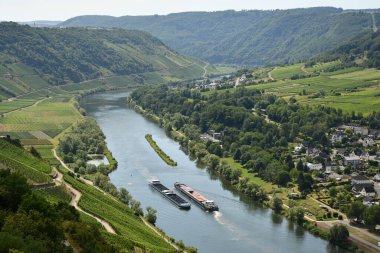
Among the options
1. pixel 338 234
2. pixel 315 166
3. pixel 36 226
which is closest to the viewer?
pixel 36 226

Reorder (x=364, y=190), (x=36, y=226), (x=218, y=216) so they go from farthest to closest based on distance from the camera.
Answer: (x=364, y=190) → (x=218, y=216) → (x=36, y=226)

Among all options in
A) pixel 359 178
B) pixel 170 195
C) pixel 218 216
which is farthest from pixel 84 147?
pixel 359 178

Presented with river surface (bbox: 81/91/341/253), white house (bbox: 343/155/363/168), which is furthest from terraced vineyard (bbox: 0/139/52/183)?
white house (bbox: 343/155/363/168)

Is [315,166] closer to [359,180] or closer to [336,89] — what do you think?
[359,180]

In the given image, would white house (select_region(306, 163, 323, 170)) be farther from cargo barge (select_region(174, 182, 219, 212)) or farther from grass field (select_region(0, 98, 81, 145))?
grass field (select_region(0, 98, 81, 145))

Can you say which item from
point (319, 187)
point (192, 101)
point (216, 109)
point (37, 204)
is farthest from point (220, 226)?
point (192, 101)

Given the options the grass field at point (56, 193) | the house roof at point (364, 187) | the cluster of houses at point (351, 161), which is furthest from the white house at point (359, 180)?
the grass field at point (56, 193)

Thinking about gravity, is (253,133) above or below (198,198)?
above

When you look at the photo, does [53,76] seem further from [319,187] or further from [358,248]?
[358,248]

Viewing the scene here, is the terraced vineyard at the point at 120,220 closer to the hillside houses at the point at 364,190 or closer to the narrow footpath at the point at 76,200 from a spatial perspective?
the narrow footpath at the point at 76,200
